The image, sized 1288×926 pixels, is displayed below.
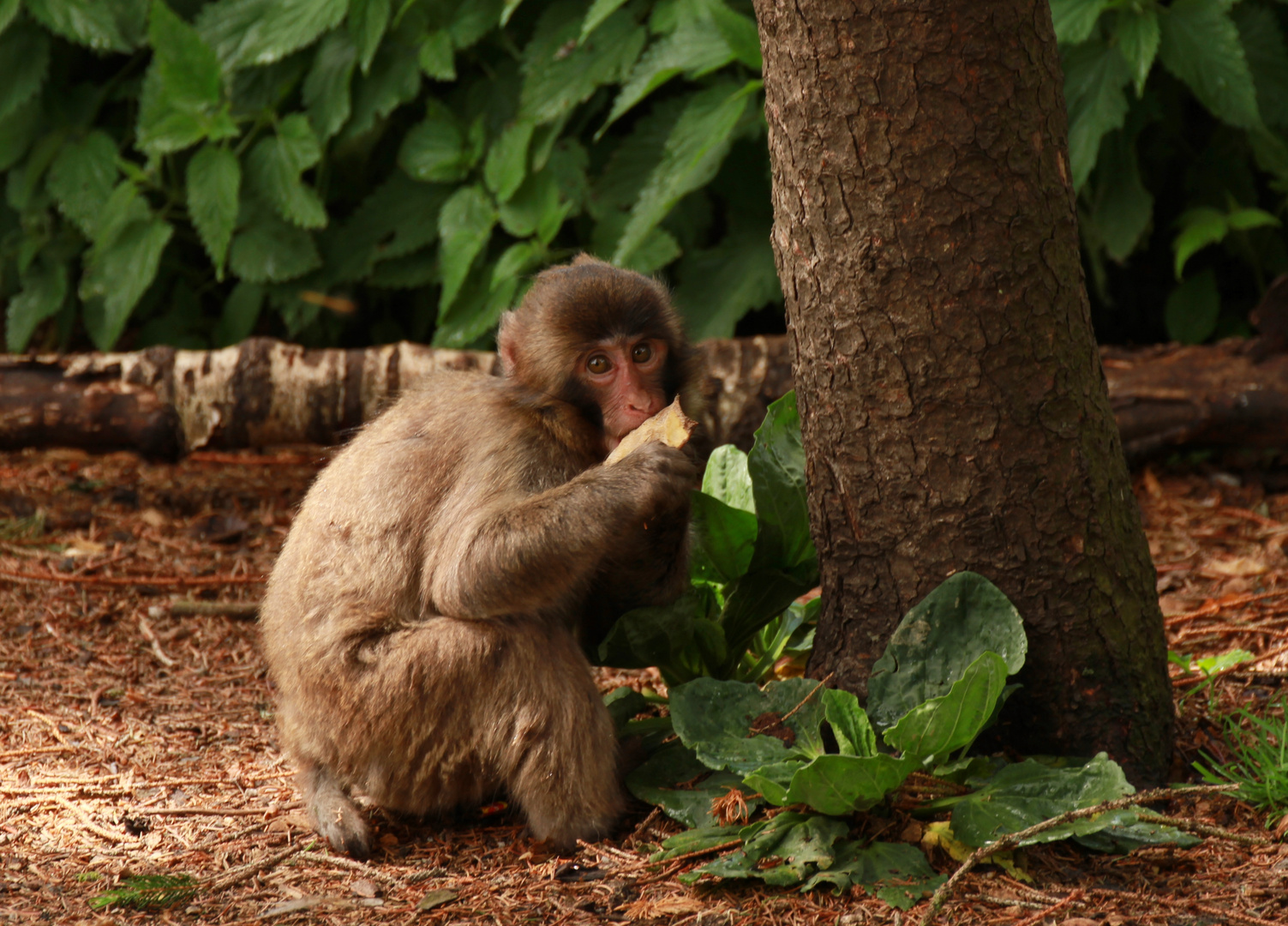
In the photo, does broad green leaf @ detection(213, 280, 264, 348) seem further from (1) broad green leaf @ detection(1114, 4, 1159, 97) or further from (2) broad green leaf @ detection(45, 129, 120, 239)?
(1) broad green leaf @ detection(1114, 4, 1159, 97)

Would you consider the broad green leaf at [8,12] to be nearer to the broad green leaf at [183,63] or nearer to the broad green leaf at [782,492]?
the broad green leaf at [183,63]

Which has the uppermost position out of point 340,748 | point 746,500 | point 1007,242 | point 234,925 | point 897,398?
point 1007,242

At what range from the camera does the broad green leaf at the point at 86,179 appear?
7223 mm

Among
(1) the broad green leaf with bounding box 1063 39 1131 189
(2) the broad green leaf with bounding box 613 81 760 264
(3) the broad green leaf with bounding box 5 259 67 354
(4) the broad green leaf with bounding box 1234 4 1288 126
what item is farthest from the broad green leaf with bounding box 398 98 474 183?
(4) the broad green leaf with bounding box 1234 4 1288 126

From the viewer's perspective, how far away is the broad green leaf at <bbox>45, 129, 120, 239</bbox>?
7.22m

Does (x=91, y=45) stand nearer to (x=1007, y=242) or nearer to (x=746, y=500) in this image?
(x=746, y=500)

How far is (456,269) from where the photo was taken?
6.61m

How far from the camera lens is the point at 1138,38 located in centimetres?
581

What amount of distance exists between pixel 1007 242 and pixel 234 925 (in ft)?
8.28

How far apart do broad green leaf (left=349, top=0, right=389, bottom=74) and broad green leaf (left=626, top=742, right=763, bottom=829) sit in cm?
439

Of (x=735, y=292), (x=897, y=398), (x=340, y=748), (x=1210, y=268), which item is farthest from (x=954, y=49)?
(x=1210, y=268)

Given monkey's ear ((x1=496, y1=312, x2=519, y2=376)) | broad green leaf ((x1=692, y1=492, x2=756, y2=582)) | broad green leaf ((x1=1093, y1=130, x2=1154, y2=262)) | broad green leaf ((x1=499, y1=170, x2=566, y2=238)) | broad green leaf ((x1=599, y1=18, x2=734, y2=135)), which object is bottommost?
broad green leaf ((x1=692, y1=492, x2=756, y2=582))

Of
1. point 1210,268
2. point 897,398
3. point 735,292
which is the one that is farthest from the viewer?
point 1210,268

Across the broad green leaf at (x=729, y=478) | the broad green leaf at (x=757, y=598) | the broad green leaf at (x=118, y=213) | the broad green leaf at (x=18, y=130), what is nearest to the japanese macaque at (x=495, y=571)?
the broad green leaf at (x=757, y=598)
